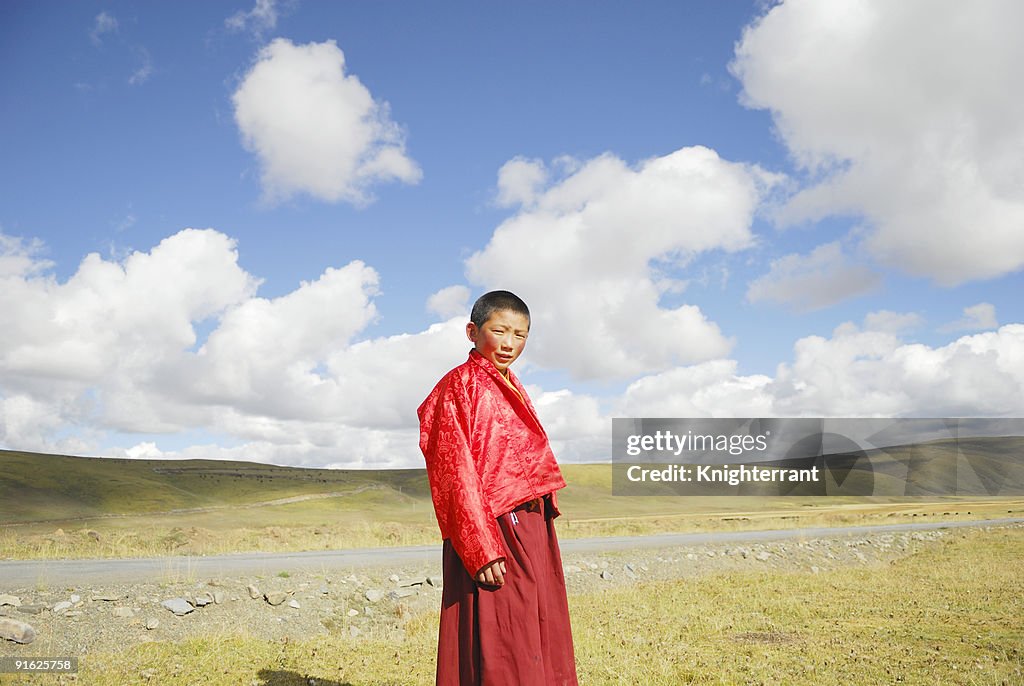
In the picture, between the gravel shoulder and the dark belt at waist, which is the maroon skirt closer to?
the dark belt at waist

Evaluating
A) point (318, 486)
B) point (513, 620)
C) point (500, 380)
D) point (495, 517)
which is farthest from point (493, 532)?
point (318, 486)

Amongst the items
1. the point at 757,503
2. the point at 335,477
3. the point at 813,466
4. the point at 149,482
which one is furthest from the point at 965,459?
the point at 149,482

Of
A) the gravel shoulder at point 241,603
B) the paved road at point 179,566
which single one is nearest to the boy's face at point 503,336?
the gravel shoulder at point 241,603

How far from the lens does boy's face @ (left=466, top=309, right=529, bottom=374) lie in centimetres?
408

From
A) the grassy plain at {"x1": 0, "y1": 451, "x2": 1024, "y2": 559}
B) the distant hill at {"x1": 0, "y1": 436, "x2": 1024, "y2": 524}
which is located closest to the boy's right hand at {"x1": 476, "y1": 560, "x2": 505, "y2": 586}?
the grassy plain at {"x1": 0, "y1": 451, "x2": 1024, "y2": 559}

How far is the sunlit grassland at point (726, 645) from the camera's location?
6730 mm

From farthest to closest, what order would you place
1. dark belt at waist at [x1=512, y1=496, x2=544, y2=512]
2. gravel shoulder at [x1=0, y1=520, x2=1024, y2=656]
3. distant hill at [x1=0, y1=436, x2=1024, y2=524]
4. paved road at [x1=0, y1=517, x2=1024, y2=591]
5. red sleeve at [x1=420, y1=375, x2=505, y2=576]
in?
distant hill at [x1=0, y1=436, x2=1024, y2=524], paved road at [x1=0, y1=517, x2=1024, y2=591], gravel shoulder at [x1=0, y1=520, x2=1024, y2=656], dark belt at waist at [x1=512, y1=496, x2=544, y2=512], red sleeve at [x1=420, y1=375, x2=505, y2=576]

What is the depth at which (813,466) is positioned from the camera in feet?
429

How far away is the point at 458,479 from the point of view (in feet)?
12.3

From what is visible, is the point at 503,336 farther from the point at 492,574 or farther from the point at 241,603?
the point at 241,603

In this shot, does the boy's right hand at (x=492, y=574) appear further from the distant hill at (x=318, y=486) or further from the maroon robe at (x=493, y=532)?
the distant hill at (x=318, y=486)

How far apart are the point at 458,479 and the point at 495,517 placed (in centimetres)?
30

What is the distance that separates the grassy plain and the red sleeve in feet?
52.5

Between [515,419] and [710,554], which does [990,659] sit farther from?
[710,554]
